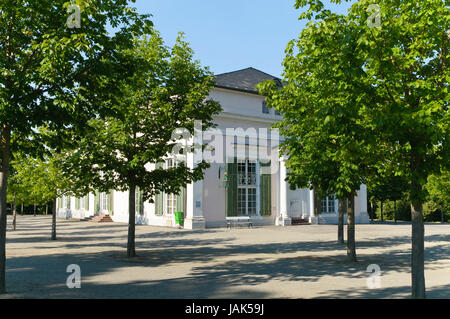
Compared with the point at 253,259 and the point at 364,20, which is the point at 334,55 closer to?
the point at 364,20

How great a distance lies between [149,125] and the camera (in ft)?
37.8

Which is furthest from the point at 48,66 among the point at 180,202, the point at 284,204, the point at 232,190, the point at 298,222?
the point at 298,222

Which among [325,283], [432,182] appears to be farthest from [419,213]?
[432,182]

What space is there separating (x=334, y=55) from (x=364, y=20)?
0.69 metres

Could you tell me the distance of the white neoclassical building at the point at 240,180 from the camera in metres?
23.8

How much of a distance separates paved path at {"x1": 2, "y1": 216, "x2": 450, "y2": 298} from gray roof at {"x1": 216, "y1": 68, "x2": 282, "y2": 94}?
12853 mm

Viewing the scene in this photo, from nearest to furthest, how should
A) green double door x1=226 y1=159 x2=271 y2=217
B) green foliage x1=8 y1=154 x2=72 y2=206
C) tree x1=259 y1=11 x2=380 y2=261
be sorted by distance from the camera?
tree x1=259 y1=11 x2=380 y2=261 < green foliage x1=8 y1=154 x2=72 y2=206 < green double door x1=226 y1=159 x2=271 y2=217

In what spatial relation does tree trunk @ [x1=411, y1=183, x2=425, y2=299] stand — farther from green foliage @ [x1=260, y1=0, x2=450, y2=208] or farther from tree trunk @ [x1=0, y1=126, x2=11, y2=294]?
tree trunk @ [x1=0, y1=126, x2=11, y2=294]

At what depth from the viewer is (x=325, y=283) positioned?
8117 millimetres

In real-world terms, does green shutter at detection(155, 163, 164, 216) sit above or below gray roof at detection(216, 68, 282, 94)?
below

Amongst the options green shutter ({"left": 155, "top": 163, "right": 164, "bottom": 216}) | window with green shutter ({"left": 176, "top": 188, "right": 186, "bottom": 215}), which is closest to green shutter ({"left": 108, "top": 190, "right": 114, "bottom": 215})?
green shutter ({"left": 155, "top": 163, "right": 164, "bottom": 216})

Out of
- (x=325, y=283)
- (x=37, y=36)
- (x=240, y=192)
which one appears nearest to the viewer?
(x=37, y=36)

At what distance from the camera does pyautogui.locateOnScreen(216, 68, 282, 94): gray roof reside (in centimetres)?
2552

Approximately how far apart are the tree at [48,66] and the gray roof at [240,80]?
17.2 m
